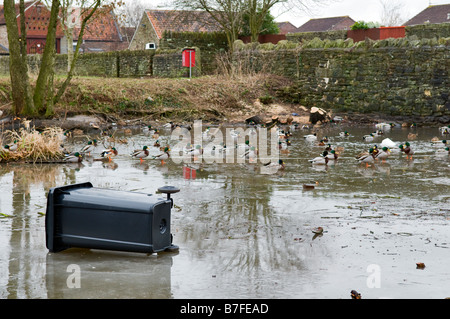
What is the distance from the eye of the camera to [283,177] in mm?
10617

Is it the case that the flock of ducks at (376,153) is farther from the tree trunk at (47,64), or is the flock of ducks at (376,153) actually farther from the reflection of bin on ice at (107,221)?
the tree trunk at (47,64)

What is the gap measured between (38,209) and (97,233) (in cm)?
224

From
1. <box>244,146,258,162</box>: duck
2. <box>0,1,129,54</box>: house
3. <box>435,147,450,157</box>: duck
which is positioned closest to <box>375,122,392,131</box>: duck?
<box>435,147,450,157</box>: duck

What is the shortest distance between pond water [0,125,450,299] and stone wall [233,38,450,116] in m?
9.77

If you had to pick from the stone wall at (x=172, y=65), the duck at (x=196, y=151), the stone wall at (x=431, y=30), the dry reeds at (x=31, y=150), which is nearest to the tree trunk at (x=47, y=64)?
the dry reeds at (x=31, y=150)

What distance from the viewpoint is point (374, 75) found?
71.3 ft

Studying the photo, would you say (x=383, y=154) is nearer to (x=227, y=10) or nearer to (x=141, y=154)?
(x=141, y=154)

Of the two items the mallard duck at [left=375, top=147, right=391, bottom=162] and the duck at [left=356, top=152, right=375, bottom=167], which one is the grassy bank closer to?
the mallard duck at [left=375, top=147, right=391, bottom=162]

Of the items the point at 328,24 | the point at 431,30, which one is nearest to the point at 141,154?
the point at 431,30

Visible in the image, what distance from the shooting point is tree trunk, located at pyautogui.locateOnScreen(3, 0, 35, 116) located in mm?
15977

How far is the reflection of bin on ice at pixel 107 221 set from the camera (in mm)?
5840

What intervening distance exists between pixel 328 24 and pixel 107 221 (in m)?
75.9

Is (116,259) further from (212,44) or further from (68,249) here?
(212,44)

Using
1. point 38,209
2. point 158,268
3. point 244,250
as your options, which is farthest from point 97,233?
point 38,209
